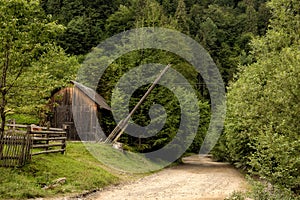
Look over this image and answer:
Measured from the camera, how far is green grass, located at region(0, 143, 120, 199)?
13.8 meters

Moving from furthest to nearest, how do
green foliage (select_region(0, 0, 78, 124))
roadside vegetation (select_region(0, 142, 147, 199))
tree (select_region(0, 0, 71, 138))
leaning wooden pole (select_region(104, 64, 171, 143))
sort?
leaning wooden pole (select_region(104, 64, 171, 143)) → roadside vegetation (select_region(0, 142, 147, 199)) → green foliage (select_region(0, 0, 78, 124)) → tree (select_region(0, 0, 71, 138))

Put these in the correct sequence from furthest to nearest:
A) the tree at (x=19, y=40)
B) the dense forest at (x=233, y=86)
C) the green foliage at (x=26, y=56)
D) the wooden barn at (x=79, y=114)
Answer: the wooden barn at (x=79, y=114) < the green foliage at (x=26, y=56) < the tree at (x=19, y=40) < the dense forest at (x=233, y=86)

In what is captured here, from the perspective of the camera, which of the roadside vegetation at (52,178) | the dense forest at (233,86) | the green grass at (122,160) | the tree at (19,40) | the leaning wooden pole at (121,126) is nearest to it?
the dense forest at (233,86)

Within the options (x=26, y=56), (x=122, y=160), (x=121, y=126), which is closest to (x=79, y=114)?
(x=121, y=126)

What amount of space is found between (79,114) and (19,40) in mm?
19445

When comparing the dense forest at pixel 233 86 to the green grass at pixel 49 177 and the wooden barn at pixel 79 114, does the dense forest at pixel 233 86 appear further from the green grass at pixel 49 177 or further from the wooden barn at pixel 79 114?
the green grass at pixel 49 177

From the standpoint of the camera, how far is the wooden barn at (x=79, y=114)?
32.8m

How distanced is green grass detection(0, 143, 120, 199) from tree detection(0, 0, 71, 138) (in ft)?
6.81

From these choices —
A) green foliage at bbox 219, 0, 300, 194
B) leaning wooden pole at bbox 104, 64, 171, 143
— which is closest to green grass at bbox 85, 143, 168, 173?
leaning wooden pole at bbox 104, 64, 171, 143

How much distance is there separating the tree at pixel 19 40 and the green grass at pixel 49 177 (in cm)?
208

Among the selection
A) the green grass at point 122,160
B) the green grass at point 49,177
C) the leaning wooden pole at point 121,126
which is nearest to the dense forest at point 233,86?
the leaning wooden pole at point 121,126

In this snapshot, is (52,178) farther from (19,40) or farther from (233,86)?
(233,86)

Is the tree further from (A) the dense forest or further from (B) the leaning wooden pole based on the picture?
(B) the leaning wooden pole

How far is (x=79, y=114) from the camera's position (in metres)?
33.0
